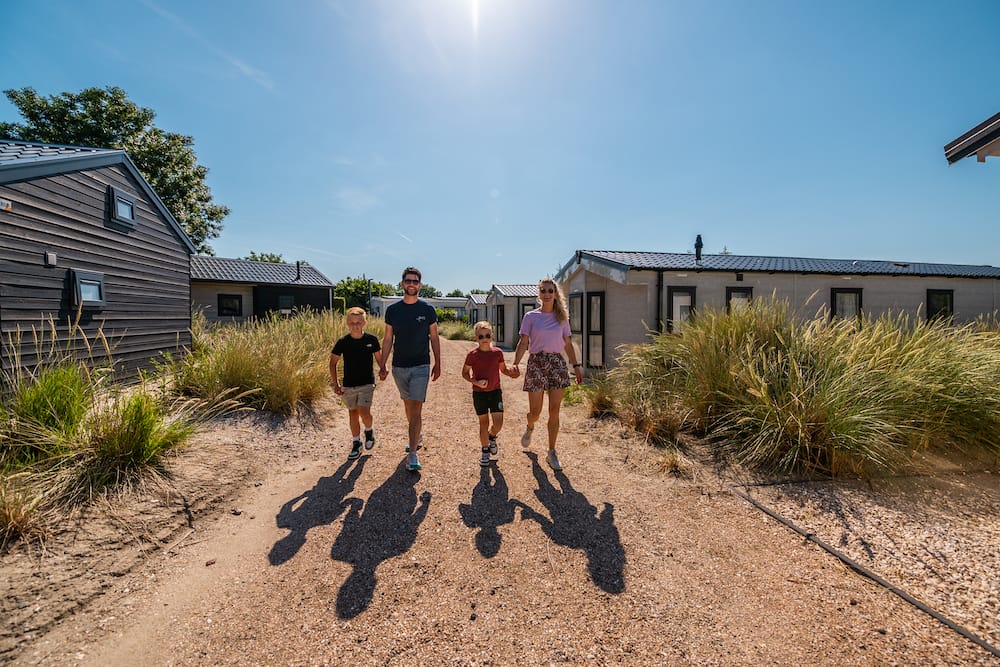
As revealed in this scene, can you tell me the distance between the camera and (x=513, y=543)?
2.69 m

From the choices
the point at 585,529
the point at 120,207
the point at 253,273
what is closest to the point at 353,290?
the point at 253,273

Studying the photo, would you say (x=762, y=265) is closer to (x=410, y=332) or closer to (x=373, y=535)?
(x=410, y=332)

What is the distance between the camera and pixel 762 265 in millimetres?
10297

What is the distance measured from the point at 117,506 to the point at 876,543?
5241mm

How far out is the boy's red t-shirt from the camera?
13.0 ft

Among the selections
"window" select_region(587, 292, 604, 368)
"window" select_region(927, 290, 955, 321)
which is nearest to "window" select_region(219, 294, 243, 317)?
"window" select_region(587, 292, 604, 368)

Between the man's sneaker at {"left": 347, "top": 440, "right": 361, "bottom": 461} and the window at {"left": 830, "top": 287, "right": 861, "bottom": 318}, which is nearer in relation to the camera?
the man's sneaker at {"left": 347, "top": 440, "right": 361, "bottom": 461}

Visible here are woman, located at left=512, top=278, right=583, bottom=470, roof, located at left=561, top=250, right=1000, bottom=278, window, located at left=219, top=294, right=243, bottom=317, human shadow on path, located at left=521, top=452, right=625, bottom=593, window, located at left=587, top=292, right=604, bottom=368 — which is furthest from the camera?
window, located at left=219, top=294, right=243, bottom=317

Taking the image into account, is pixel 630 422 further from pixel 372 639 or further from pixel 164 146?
pixel 164 146

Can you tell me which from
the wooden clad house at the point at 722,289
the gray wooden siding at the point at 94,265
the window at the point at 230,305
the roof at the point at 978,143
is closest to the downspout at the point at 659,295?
the wooden clad house at the point at 722,289

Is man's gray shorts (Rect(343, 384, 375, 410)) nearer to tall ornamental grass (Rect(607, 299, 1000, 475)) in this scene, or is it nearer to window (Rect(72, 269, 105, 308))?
tall ornamental grass (Rect(607, 299, 1000, 475))

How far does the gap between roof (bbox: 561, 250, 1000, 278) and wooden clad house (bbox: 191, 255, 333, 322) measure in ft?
48.5

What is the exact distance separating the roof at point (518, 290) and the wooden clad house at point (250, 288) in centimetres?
947

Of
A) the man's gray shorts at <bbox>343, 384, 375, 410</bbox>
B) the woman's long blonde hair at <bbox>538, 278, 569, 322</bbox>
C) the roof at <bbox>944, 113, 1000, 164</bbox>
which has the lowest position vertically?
the man's gray shorts at <bbox>343, 384, 375, 410</bbox>
